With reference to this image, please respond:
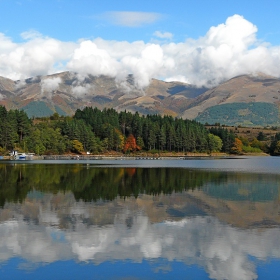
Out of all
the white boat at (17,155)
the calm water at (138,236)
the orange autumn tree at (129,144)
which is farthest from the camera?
the orange autumn tree at (129,144)

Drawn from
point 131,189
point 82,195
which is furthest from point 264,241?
point 131,189

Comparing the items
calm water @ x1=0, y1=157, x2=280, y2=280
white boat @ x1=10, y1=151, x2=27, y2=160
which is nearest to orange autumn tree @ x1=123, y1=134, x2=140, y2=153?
white boat @ x1=10, y1=151, x2=27, y2=160

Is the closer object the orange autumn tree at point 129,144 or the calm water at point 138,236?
the calm water at point 138,236

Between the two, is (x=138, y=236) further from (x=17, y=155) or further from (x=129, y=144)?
(x=129, y=144)

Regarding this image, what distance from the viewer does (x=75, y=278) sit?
16.6 m

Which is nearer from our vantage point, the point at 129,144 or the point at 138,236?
the point at 138,236

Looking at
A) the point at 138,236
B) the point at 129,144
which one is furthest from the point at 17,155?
the point at 138,236

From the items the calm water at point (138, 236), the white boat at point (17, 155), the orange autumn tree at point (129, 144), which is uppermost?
the orange autumn tree at point (129, 144)

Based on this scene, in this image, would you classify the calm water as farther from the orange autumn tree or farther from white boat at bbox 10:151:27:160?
the orange autumn tree

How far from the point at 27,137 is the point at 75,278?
15255 cm

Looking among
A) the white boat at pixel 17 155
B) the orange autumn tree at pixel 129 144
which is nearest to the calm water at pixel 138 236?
the white boat at pixel 17 155

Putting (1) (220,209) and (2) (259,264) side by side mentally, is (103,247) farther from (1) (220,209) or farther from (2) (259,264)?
(1) (220,209)

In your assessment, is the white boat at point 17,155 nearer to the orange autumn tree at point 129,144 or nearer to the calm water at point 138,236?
the orange autumn tree at point 129,144

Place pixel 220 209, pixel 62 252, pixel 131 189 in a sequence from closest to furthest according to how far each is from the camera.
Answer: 1. pixel 62 252
2. pixel 220 209
3. pixel 131 189
